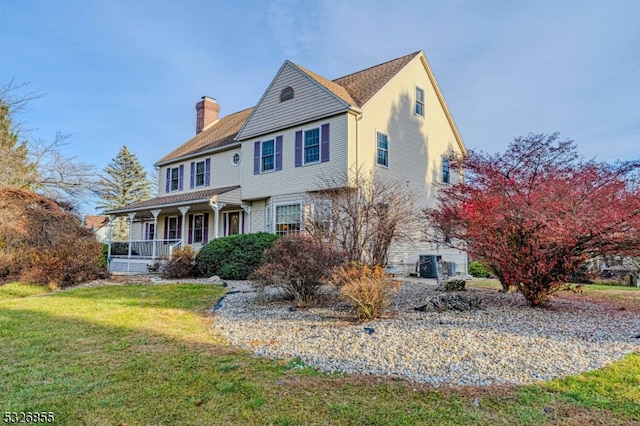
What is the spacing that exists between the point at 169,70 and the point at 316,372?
16.3 m

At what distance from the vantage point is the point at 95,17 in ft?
40.7

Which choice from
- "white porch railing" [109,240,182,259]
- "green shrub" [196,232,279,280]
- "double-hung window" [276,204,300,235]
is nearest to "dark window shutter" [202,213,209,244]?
"white porch railing" [109,240,182,259]

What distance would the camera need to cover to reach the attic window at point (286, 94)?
50.9ft

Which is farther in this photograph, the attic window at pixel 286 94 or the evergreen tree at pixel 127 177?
the evergreen tree at pixel 127 177

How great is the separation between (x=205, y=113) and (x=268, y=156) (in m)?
9.91

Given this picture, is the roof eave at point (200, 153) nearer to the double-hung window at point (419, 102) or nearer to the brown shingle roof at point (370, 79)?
the brown shingle roof at point (370, 79)

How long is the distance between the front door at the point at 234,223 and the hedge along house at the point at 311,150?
19mm

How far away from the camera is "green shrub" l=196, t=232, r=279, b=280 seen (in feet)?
42.7

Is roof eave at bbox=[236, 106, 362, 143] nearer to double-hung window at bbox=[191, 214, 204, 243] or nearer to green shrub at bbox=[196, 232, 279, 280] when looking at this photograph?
green shrub at bbox=[196, 232, 279, 280]

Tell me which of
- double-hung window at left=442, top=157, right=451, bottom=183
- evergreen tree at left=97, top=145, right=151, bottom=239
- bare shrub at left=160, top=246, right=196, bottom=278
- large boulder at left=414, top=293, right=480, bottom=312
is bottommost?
large boulder at left=414, top=293, right=480, bottom=312

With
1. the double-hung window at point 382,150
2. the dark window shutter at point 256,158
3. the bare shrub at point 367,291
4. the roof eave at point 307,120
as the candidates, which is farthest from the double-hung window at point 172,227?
the bare shrub at point 367,291

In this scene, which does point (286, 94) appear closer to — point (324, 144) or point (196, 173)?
point (324, 144)

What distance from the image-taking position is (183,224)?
677 inches

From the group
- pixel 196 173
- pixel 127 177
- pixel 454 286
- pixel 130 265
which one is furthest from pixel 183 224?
pixel 127 177
